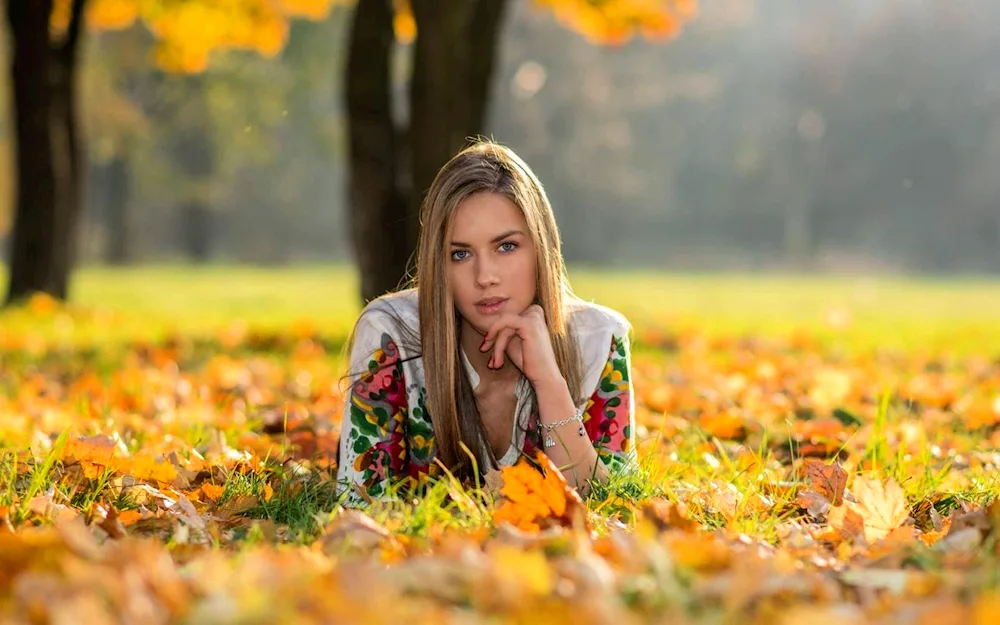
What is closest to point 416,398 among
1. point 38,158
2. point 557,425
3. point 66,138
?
point 557,425

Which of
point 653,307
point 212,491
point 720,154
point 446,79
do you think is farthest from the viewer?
point 720,154

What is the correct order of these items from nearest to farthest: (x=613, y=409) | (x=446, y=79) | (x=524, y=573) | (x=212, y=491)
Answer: (x=524, y=573) → (x=212, y=491) → (x=613, y=409) → (x=446, y=79)

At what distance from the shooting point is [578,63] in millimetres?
44688

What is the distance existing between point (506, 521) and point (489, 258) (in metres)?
0.92

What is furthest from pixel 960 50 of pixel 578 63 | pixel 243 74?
pixel 243 74

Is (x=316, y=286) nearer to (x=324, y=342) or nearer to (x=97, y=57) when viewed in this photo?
(x=97, y=57)

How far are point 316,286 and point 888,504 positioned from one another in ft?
70.9

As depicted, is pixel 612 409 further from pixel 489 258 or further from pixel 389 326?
pixel 389 326

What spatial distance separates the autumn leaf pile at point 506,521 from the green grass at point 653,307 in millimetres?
4300

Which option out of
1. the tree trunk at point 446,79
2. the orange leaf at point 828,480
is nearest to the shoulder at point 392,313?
the orange leaf at point 828,480

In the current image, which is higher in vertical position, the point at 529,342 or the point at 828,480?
the point at 529,342

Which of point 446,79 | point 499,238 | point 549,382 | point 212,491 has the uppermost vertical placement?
point 446,79

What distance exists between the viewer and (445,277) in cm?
335

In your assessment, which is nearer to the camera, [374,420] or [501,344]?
[501,344]
